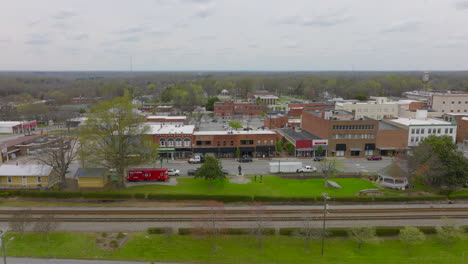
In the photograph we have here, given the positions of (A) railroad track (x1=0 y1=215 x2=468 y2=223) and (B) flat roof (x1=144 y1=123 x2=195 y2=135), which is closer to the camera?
(A) railroad track (x1=0 y1=215 x2=468 y2=223)

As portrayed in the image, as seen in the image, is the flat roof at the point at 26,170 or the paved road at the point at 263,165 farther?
the paved road at the point at 263,165

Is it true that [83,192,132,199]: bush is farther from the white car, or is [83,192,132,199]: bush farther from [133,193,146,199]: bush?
the white car

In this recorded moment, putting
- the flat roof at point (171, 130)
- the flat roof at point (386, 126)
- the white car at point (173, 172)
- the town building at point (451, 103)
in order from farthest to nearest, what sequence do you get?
the town building at point (451, 103)
the flat roof at point (386, 126)
the flat roof at point (171, 130)
the white car at point (173, 172)

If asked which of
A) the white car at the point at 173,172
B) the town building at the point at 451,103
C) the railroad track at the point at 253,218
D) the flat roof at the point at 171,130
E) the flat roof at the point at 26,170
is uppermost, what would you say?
the town building at the point at 451,103

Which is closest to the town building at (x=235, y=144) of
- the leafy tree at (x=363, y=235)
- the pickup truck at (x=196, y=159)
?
the pickup truck at (x=196, y=159)

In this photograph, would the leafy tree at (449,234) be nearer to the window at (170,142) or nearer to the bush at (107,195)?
the bush at (107,195)

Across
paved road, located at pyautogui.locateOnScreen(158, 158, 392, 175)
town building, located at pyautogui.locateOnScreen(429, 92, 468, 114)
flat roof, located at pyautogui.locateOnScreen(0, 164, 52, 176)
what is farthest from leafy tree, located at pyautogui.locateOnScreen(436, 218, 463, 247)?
A: town building, located at pyautogui.locateOnScreen(429, 92, 468, 114)
